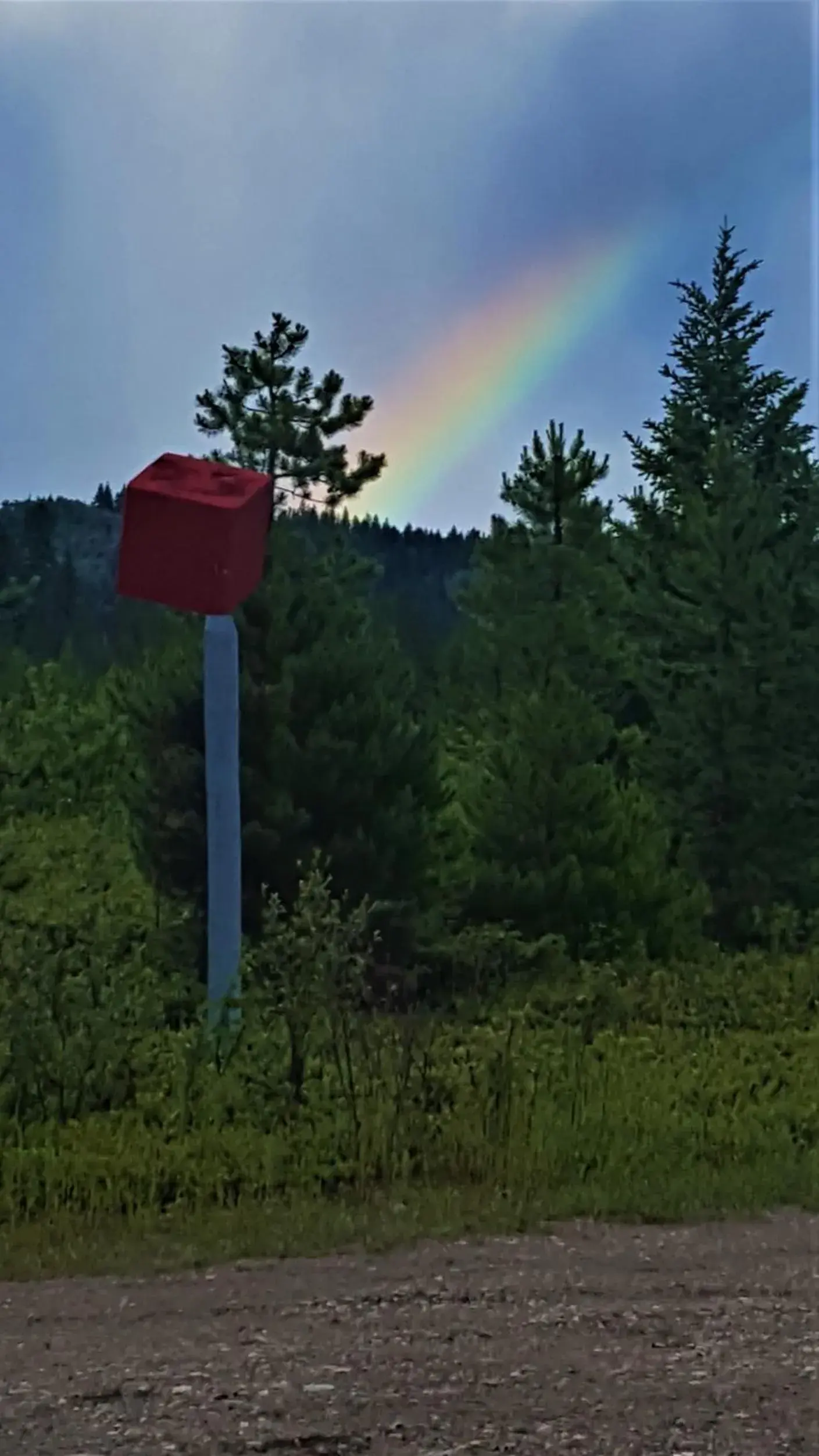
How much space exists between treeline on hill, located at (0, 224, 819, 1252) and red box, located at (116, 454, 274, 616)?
1.97m

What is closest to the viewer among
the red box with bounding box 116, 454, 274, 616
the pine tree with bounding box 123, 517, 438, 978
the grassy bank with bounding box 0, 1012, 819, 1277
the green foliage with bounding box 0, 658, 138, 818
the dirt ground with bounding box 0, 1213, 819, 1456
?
the dirt ground with bounding box 0, 1213, 819, 1456

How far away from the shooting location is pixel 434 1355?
178 inches

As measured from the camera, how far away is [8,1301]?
5188 millimetres

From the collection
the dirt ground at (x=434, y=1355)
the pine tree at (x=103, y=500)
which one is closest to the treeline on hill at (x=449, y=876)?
the dirt ground at (x=434, y=1355)

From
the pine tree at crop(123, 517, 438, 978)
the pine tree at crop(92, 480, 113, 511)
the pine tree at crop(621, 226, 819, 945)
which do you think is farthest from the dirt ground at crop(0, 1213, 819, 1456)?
the pine tree at crop(92, 480, 113, 511)

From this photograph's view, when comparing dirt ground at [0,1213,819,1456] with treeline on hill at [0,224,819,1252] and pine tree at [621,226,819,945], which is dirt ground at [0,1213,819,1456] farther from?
pine tree at [621,226,819,945]

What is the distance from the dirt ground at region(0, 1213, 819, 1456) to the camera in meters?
3.94

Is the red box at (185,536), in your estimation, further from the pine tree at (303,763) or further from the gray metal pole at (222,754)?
the pine tree at (303,763)

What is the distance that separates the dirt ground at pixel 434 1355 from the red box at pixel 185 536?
568cm

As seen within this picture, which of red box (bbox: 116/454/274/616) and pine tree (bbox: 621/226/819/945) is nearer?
red box (bbox: 116/454/274/616)

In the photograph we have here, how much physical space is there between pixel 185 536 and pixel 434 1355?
6896mm

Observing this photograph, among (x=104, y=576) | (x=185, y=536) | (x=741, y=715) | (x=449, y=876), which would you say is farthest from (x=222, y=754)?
(x=104, y=576)

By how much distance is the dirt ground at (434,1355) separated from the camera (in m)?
3.94

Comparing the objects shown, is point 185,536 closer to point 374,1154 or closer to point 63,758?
point 374,1154
